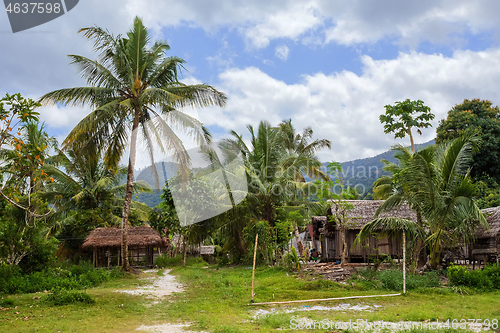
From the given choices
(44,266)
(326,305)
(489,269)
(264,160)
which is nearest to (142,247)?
(264,160)

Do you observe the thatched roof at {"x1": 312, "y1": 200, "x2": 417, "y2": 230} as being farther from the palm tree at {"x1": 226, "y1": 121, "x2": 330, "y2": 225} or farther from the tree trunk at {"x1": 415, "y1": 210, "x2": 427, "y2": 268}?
the palm tree at {"x1": 226, "y1": 121, "x2": 330, "y2": 225}

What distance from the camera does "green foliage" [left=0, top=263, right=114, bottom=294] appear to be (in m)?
10.1

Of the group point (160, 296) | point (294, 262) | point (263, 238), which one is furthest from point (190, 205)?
point (160, 296)

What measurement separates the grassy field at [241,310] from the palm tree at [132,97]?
5.88m

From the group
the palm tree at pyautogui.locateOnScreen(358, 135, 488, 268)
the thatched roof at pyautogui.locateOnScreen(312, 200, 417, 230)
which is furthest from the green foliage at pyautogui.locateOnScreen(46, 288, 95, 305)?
the thatched roof at pyautogui.locateOnScreen(312, 200, 417, 230)

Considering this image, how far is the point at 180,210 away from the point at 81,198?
5.44 metres

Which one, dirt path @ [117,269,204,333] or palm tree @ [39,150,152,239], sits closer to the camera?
dirt path @ [117,269,204,333]

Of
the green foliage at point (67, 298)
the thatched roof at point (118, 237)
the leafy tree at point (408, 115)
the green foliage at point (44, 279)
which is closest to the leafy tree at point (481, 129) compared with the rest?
the leafy tree at point (408, 115)

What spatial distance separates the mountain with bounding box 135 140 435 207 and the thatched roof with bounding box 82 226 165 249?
2.00 m

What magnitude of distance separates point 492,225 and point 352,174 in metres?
26.1

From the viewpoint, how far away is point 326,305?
815 cm

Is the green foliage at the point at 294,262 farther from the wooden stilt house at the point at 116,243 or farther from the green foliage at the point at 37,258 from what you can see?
the wooden stilt house at the point at 116,243

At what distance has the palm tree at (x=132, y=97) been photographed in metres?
13.6

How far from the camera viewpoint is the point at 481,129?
18531mm
